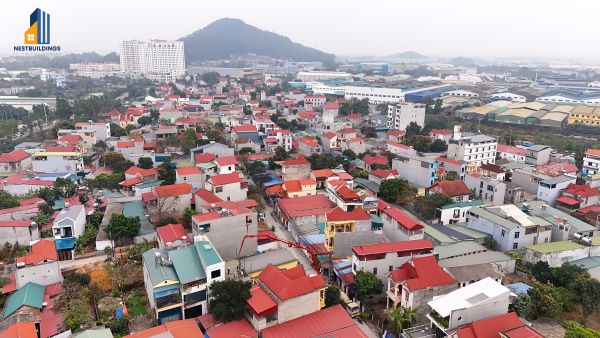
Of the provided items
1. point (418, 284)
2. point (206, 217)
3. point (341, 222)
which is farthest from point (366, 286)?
point (206, 217)

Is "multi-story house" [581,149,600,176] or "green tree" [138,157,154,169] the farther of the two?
"multi-story house" [581,149,600,176]

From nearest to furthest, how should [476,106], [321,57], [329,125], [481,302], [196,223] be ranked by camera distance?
[481,302] → [196,223] → [329,125] → [476,106] → [321,57]

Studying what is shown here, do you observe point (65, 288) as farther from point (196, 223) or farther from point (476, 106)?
point (476, 106)

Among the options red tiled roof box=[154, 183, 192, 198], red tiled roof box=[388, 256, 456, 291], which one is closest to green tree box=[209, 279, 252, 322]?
red tiled roof box=[388, 256, 456, 291]

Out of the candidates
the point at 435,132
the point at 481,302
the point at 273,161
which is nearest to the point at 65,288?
the point at 481,302

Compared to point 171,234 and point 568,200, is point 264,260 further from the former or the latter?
point 568,200

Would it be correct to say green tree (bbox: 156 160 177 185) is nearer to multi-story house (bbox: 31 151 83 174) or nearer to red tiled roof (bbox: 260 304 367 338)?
multi-story house (bbox: 31 151 83 174)
